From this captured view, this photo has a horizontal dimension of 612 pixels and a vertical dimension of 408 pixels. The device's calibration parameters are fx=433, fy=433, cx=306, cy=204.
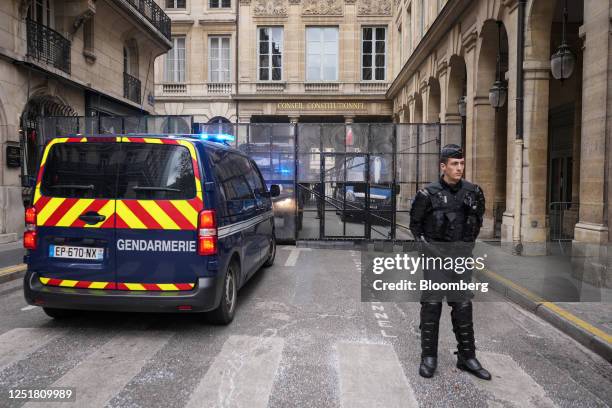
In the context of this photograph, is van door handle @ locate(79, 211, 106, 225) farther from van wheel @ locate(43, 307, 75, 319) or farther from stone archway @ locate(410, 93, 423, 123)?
stone archway @ locate(410, 93, 423, 123)

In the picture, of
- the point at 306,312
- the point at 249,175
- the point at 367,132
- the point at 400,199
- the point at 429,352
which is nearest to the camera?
the point at 429,352

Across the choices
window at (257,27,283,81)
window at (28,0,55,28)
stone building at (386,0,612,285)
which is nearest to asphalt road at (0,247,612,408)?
stone building at (386,0,612,285)

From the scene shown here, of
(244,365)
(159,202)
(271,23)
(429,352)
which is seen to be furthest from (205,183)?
(271,23)

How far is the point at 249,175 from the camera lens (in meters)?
6.46

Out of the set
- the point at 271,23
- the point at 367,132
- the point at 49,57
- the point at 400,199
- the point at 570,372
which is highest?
the point at 271,23

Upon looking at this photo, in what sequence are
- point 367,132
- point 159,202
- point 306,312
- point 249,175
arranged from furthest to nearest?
point 367,132
point 249,175
point 306,312
point 159,202

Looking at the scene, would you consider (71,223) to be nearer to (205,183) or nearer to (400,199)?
(205,183)

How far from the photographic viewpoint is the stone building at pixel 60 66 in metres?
10.6

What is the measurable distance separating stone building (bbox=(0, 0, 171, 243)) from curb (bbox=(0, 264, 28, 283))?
3.55 metres

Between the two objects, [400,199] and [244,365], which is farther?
[400,199]

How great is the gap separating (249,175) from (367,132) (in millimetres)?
5823

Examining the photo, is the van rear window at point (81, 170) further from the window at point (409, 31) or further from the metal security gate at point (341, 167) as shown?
the window at point (409, 31)

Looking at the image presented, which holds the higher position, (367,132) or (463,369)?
(367,132)

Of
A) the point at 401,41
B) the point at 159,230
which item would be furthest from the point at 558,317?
the point at 401,41
